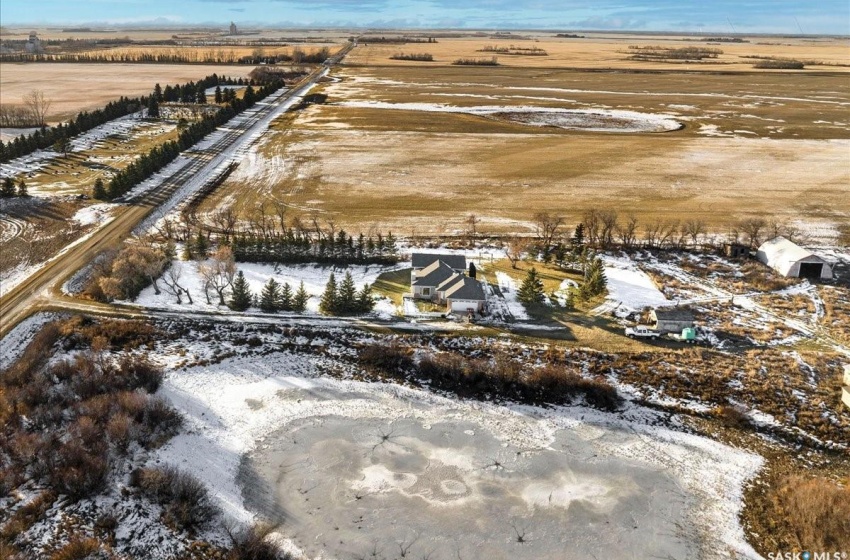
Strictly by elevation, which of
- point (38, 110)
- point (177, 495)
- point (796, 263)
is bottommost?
point (177, 495)

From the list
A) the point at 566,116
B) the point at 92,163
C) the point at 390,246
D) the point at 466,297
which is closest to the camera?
the point at 466,297

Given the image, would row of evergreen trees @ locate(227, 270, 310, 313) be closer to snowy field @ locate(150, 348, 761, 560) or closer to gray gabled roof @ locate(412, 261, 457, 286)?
snowy field @ locate(150, 348, 761, 560)

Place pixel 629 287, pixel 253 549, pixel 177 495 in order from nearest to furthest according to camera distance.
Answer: pixel 253 549 < pixel 177 495 < pixel 629 287

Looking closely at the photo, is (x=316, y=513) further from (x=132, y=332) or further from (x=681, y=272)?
(x=681, y=272)

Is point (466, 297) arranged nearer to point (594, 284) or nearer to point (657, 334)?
point (594, 284)

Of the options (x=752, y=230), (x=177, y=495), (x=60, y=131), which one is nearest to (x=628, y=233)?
(x=752, y=230)

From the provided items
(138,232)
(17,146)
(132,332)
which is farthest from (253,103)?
(132,332)
